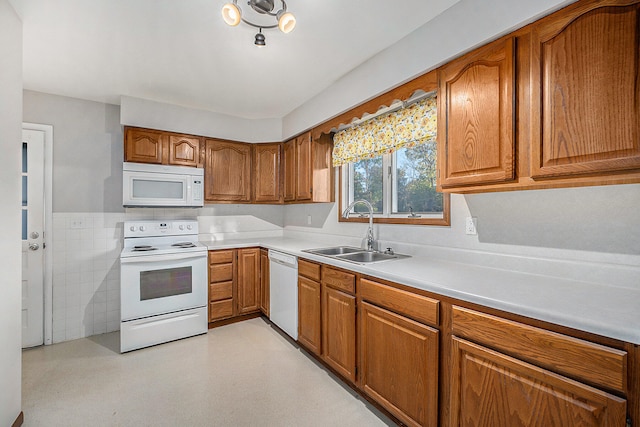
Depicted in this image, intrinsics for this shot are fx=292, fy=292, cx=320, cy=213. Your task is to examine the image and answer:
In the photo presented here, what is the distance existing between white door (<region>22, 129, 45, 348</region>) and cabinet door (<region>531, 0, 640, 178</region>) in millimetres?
3907

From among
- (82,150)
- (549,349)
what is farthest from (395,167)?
(82,150)

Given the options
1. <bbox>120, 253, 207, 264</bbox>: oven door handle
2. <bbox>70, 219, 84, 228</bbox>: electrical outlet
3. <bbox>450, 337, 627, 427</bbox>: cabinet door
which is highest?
<bbox>70, 219, 84, 228</bbox>: electrical outlet

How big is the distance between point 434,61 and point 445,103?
271 millimetres

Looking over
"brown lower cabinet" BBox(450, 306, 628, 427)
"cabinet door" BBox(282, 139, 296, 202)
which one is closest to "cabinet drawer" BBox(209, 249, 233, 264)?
"cabinet door" BBox(282, 139, 296, 202)

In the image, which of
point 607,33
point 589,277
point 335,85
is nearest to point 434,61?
point 607,33

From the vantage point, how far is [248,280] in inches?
128

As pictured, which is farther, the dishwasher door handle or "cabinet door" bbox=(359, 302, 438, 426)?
the dishwasher door handle

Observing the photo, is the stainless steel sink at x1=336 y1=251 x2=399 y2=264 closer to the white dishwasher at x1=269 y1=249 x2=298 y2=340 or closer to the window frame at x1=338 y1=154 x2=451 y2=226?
the window frame at x1=338 y1=154 x2=451 y2=226

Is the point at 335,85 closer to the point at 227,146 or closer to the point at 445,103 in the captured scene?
the point at 445,103

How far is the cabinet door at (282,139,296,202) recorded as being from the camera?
342cm

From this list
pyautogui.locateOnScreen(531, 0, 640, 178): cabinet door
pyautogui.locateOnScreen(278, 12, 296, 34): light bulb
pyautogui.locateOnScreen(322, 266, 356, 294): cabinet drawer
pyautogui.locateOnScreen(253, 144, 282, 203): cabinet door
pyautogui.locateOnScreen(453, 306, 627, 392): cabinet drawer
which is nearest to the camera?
pyautogui.locateOnScreen(453, 306, 627, 392): cabinet drawer

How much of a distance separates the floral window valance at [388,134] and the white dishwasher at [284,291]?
44.9 inches

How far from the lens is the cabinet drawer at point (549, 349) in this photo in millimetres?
916

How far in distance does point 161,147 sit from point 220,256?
130cm
